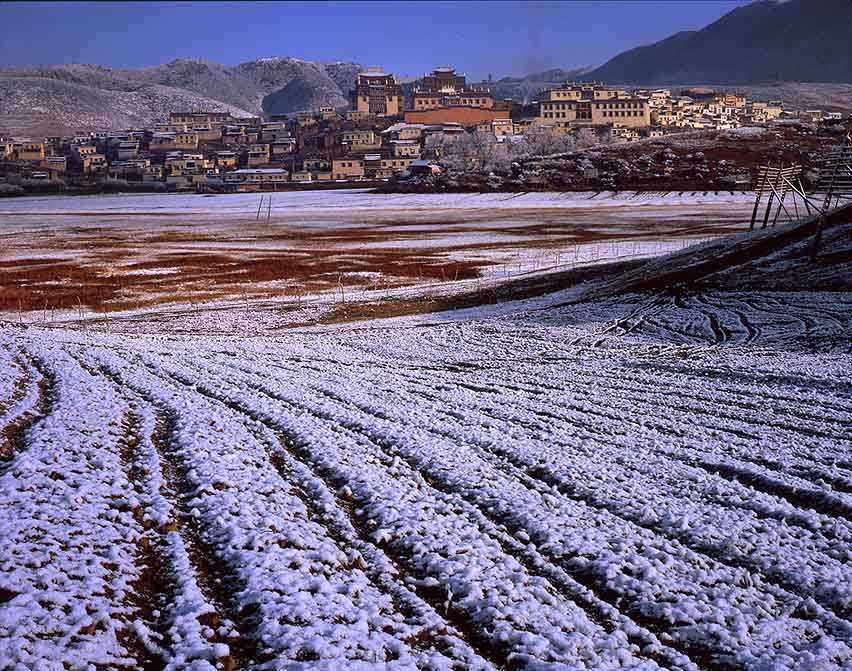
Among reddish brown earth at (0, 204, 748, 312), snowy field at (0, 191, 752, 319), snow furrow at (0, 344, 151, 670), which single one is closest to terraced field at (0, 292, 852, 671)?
snow furrow at (0, 344, 151, 670)

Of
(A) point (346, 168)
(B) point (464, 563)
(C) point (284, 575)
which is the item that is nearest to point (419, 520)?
(B) point (464, 563)

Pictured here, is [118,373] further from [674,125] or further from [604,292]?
[674,125]

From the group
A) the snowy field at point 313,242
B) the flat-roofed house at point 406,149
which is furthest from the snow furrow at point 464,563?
the flat-roofed house at point 406,149

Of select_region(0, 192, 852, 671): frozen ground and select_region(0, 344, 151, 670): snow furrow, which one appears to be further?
select_region(0, 192, 852, 671): frozen ground

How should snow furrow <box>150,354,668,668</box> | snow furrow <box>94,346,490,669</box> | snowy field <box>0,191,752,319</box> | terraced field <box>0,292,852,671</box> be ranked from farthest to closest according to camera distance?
snowy field <box>0,191,752,319</box>
snow furrow <box>150,354,668,668</box>
terraced field <box>0,292,852,671</box>
snow furrow <box>94,346,490,669</box>

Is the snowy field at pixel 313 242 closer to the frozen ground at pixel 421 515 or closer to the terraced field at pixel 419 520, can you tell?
the frozen ground at pixel 421 515

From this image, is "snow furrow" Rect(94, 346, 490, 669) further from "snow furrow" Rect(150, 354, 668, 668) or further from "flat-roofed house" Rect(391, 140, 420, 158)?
"flat-roofed house" Rect(391, 140, 420, 158)

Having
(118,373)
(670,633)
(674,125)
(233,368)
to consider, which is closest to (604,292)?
(233,368)

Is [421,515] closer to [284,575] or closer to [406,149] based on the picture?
[284,575]
